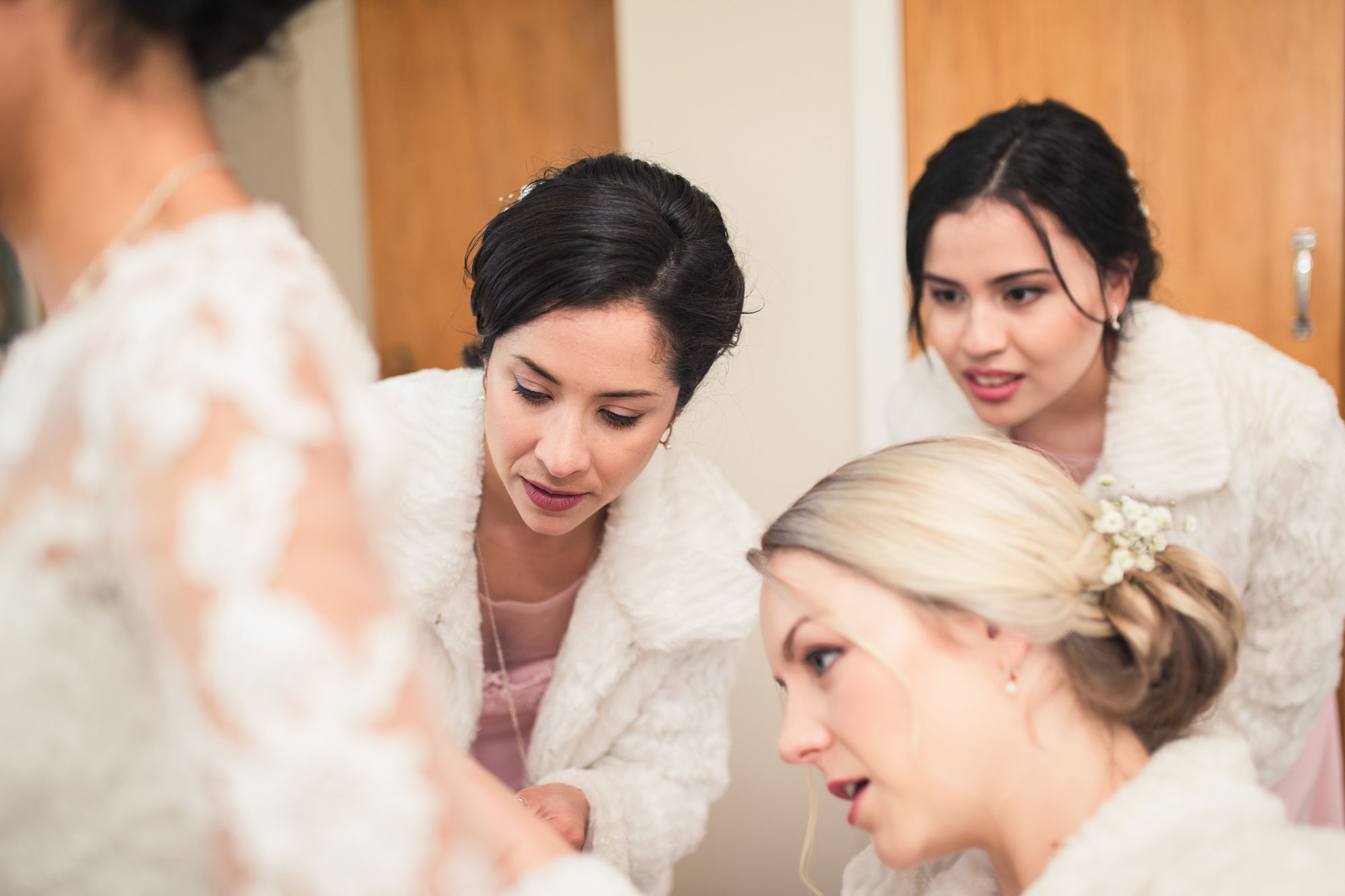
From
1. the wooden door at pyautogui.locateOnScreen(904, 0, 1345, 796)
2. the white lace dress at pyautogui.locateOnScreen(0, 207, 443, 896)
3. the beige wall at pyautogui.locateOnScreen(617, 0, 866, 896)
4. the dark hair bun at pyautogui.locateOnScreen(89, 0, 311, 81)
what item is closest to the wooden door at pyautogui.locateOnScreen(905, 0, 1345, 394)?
the wooden door at pyautogui.locateOnScreen(904, 0, 1345, 796)

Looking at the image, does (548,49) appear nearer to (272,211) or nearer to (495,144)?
(495,144)

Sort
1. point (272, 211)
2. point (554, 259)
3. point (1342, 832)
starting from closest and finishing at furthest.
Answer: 1. point (272, 211)
2. point (1342, 832)
3. point (554, 259)

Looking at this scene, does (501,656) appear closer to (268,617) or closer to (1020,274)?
(1020,274)

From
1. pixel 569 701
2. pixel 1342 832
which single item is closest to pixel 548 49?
pixel 569 701

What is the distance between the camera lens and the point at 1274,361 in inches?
67.7

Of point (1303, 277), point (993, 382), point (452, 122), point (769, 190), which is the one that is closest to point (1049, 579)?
point (993, 382)

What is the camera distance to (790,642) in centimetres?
113

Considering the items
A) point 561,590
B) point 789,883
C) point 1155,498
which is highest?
point 1155,498

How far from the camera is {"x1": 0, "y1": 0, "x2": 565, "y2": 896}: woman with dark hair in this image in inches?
21.5

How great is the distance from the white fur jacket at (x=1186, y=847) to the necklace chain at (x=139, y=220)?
19.9 inches

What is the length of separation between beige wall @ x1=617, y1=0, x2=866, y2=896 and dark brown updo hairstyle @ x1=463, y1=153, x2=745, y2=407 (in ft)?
3.34

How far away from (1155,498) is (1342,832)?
880 mm

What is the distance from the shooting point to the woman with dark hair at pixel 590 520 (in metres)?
1.39

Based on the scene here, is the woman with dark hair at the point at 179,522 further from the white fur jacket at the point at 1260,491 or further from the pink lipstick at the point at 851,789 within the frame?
the white fur jacket at the point at 1260,491
